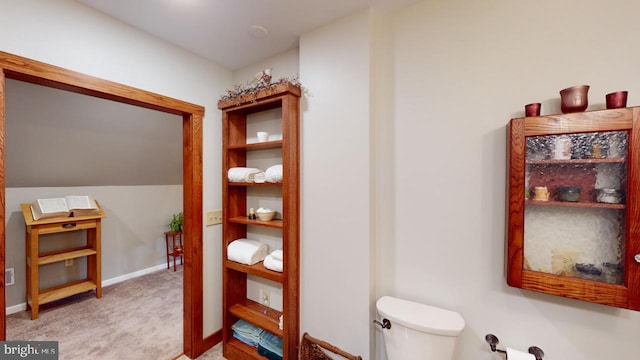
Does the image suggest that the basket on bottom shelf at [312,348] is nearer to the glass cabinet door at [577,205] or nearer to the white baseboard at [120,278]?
the glass cabinet door at [577,205]

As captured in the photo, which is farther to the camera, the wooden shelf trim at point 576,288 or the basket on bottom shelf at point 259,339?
the basket on bottom shelf at point 259,339

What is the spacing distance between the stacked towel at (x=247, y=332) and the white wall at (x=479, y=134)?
45.5 inches

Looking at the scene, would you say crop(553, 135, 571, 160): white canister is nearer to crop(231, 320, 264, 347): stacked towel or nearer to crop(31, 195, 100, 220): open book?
crop(231, 320, 264, 347): stacked towel

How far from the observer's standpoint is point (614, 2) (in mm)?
1024

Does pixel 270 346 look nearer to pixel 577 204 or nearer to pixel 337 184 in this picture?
pixel 337 184

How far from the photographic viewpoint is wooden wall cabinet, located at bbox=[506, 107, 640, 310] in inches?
37.8

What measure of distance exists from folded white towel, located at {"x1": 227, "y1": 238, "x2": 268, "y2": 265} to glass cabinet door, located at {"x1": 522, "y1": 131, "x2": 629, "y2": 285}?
1672 millimetres

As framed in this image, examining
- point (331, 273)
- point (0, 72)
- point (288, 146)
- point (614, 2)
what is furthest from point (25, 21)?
point (614, 2)

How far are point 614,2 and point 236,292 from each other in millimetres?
2851

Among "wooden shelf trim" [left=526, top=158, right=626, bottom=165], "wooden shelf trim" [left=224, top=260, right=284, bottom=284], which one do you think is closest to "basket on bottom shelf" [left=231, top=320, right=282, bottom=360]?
"wooden shelf trim" [left=224, top=260, right=284, bottom=284]

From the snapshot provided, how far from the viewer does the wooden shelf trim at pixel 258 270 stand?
170 cm

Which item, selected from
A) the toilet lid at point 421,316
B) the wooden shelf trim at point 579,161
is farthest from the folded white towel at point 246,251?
the wooden shelf trim at point 579,161

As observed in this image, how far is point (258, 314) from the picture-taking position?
195 centimetres

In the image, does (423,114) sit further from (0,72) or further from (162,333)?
(162,333)
